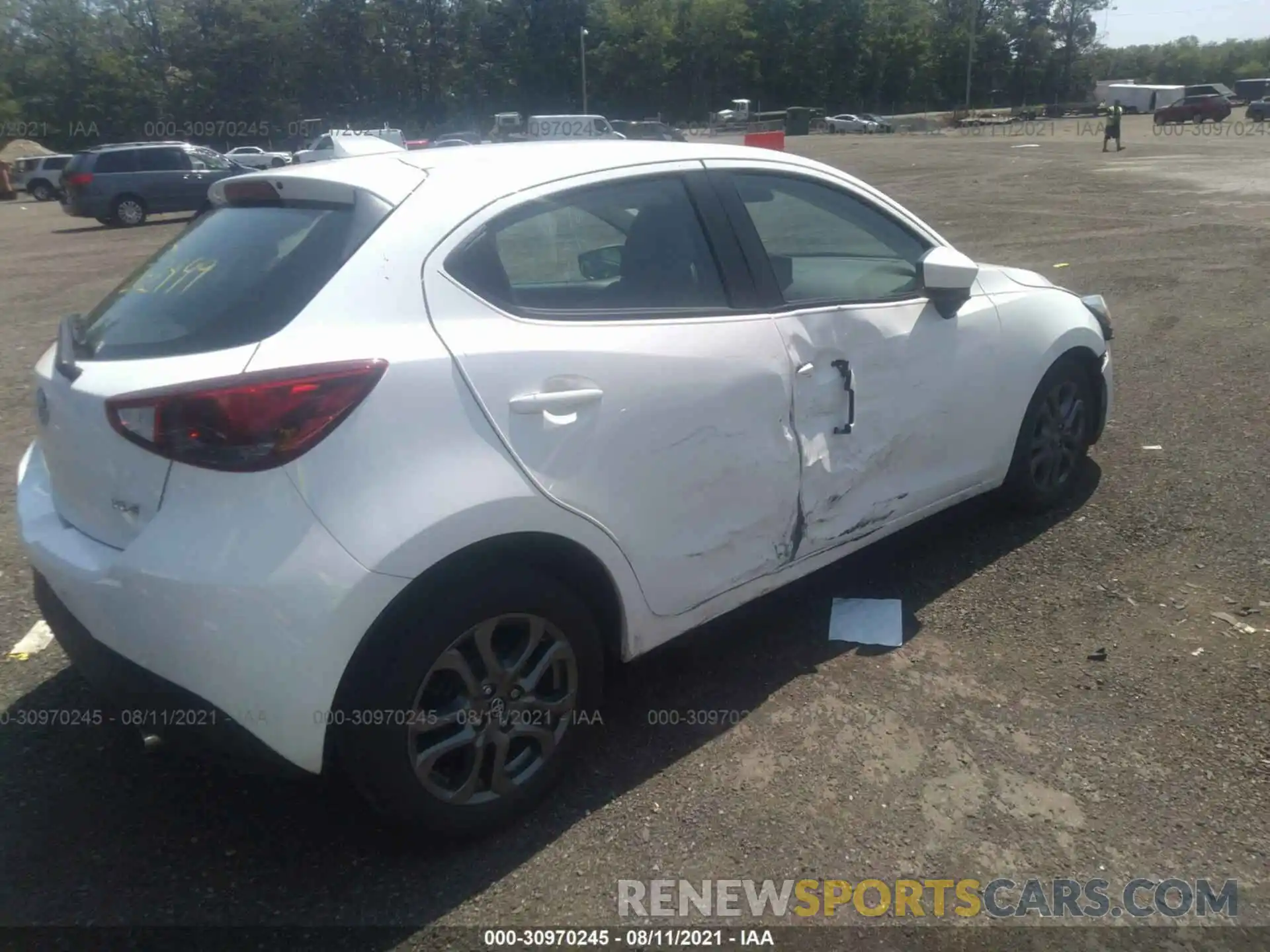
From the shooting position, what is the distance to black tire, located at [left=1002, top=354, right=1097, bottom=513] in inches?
179

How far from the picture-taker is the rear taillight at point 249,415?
2312 mm

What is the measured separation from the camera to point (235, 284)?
2674 millimetres

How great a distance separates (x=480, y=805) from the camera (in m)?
2.75

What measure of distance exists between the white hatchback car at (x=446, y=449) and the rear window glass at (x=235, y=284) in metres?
0.01

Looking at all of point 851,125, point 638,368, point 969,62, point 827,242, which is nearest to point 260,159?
point 827,242

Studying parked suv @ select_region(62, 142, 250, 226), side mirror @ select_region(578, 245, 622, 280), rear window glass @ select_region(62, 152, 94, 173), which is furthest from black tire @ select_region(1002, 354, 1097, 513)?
rear window glass @ select_region(62, 152, 94, 173)

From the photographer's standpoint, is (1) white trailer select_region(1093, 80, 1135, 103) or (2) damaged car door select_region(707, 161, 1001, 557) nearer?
(2) damaged car door select_region(707, 161, 1001, 557)

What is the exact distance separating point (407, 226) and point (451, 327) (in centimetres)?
31

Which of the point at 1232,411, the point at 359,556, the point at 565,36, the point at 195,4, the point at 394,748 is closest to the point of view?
the point at 359,556

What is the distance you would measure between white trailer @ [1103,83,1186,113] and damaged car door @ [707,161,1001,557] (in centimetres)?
7601

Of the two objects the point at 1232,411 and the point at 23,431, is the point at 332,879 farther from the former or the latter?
the point at 1232,411

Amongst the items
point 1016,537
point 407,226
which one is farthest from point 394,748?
point 1016,537

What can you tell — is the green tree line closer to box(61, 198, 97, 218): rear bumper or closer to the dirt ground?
box(61, 198, 97, 218): rear bumper

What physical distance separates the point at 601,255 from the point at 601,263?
0.03m
